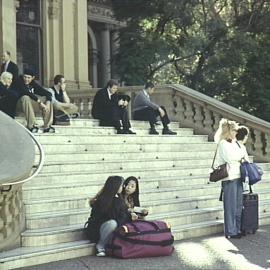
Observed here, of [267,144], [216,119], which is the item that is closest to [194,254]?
[267,144]

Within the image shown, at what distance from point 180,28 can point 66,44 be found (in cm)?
339

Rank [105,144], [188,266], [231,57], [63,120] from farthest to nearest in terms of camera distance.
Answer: [231,57] < [63,120] < [105,144] < [188,266]

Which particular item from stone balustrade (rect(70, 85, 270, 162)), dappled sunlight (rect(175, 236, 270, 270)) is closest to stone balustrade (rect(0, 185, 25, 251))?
dappled sunlight (rect(175, 236, 270, 270))

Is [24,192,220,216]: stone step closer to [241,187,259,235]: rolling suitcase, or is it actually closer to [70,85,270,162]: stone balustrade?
[241,187,259,235]: rolling suitcase

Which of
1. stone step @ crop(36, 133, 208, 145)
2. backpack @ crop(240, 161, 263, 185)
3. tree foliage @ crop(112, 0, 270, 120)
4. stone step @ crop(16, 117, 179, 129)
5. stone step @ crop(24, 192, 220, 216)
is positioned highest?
tree foliage @ crop(112, 0, 270, 120)

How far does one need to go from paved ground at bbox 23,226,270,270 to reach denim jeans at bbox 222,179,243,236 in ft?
0.75

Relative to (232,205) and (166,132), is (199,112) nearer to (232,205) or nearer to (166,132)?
(166,132)

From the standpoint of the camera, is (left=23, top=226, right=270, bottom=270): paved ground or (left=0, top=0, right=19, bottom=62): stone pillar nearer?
(left=23, top=226, right=270, bottom=270): paved ground

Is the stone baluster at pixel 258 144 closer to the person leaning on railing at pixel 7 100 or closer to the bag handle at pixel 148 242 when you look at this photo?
the person leaning on railing at pixel 7 100

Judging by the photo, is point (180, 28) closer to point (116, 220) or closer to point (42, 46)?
point (42, 46)

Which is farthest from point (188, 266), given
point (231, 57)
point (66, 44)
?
point (66, 44)

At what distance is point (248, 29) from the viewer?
17.3m

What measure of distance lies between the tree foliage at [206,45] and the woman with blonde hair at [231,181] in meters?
7.22

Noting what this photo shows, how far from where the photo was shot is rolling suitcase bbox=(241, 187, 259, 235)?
8156 mm
